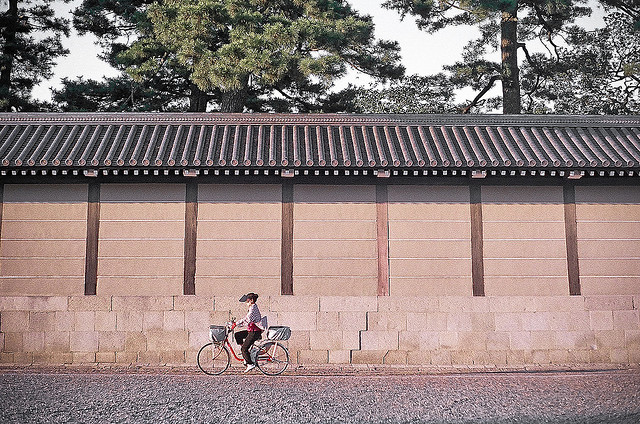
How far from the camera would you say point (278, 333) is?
33.6ft

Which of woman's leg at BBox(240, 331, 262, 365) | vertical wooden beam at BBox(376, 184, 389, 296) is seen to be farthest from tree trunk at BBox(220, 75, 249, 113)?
woman's leg at BBox(240, 331, 262, 365)

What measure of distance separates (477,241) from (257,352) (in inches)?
183

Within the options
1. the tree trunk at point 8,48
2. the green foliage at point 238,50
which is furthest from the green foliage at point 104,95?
the tree trunk at point 8,48

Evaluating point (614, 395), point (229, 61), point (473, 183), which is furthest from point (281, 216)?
point (229, 61)

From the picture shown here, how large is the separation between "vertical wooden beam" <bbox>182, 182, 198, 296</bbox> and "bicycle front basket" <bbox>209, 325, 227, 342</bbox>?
3.51ft

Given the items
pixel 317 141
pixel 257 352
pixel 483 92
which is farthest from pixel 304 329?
pixel 483 92

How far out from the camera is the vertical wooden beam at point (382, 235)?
11.2m

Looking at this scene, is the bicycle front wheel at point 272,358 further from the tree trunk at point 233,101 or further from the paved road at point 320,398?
the tree trunk at point 233,101

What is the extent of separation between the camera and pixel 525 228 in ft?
37.5

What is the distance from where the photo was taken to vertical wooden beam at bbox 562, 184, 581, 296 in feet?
37.2

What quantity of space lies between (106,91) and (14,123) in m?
9.13

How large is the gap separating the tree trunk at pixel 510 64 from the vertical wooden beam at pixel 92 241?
15.8 m

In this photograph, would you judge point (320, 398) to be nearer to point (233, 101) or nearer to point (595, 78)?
point (233, 101)

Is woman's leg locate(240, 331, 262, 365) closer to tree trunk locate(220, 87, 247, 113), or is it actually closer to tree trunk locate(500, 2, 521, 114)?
tree trunk locate(220, 87, 247, 113)
